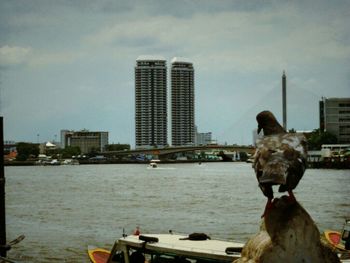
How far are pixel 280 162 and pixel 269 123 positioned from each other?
973 millimetres

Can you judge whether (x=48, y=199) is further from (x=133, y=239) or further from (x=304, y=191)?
(x=133, y=239)

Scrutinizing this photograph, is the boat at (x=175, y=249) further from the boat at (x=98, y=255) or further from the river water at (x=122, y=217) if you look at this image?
the river water at (x=122, y=217)

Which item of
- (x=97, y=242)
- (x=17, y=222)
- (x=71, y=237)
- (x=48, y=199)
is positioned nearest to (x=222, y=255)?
(x=97, y=242)

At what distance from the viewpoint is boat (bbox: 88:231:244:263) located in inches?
482

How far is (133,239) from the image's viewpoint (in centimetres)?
1414

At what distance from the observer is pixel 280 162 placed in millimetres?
7418

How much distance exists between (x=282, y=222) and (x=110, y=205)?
39.7 meters

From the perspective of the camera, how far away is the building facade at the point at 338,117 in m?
154

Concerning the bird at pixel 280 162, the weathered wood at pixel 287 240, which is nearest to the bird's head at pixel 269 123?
the bird at pixel 280 162

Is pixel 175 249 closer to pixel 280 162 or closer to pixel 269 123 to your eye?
pixel 269 123

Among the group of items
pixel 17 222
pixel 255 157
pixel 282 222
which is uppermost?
pixel 255 157

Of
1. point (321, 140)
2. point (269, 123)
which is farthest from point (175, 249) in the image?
point (321, 140)

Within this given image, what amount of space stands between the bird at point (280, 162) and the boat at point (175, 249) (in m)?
4.37

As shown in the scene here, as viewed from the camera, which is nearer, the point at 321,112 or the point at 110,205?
the point at 110,205
